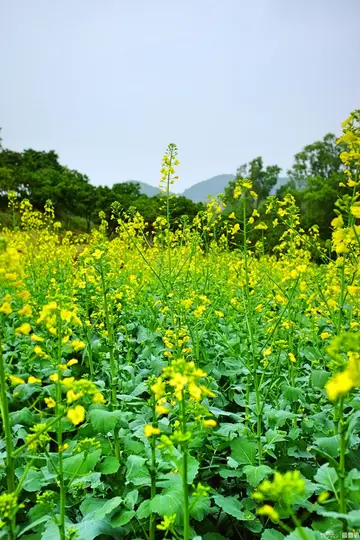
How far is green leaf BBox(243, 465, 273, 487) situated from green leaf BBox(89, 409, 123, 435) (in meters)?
0.78

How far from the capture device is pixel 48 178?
35.1 m

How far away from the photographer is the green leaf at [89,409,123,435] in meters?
2.28

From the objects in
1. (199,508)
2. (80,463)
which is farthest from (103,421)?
(199,508)

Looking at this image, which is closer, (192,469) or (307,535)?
(307,535)

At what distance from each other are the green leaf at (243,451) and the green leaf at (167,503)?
59cm

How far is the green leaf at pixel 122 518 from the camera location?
2045mm

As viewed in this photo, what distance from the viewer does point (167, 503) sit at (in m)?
1.91

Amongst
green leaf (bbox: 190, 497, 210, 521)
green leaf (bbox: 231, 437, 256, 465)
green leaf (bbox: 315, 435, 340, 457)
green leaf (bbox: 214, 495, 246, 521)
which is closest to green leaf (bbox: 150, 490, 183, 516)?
green leaf (bbox: 190, 497, 210, 521)

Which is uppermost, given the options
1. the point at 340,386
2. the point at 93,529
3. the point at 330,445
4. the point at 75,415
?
the point at 340,386

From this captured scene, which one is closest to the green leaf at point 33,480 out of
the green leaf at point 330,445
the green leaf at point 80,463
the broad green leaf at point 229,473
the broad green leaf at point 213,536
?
the green leaf at point 80,463

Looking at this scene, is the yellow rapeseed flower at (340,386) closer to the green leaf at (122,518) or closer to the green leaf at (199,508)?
the green leaf at (199,508)

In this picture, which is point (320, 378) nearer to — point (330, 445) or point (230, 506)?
point (330, 445)

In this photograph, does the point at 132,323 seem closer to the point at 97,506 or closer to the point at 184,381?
the point at 97,506

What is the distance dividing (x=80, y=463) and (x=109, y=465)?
25 cm
